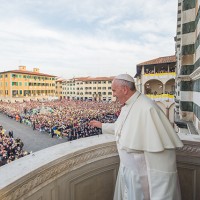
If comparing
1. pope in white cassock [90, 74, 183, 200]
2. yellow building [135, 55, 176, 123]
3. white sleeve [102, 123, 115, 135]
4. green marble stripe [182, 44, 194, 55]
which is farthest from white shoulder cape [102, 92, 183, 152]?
yellow building [135, 55, 176, 123]

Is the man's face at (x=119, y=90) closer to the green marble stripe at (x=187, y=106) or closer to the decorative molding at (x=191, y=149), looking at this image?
the decorative molding at (x=191, y=149)

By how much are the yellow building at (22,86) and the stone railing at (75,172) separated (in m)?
63.8

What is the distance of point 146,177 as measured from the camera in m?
1.75

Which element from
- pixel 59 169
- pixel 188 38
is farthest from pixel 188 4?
pixel 59 169

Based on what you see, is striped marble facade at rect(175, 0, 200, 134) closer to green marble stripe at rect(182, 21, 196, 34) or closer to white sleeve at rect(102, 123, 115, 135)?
green marble stripe at rect(182, 21, 196, 34)

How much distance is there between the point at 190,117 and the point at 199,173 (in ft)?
36.7

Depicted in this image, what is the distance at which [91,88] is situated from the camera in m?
89.1

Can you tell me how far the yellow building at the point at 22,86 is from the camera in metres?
61.8

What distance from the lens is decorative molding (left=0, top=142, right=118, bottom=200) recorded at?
5.09ft

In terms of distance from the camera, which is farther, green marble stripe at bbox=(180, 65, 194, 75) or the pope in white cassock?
green marble stripe at bbox=(180, 65, 194, 75)

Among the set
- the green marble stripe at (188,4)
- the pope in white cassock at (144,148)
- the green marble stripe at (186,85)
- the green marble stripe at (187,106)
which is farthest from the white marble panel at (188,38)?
the pope in white cassock at (144,148)

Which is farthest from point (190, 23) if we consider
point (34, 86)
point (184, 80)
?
point (34, 86)

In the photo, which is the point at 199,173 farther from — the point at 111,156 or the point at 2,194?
the point at 2,194

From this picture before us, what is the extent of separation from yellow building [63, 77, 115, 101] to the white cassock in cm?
8018
